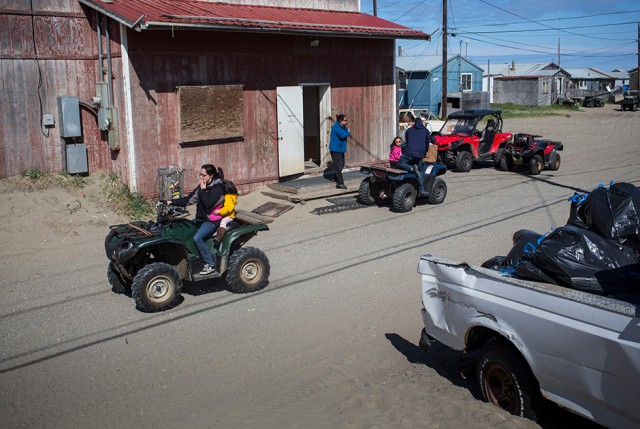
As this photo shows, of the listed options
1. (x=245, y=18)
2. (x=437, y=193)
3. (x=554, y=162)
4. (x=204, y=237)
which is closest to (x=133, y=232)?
(x=204, y=237)

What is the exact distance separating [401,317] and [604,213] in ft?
9.56

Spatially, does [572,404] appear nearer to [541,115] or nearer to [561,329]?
[561,329]

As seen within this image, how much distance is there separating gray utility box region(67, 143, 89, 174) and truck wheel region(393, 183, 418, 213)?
6.46 m

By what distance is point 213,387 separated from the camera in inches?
249

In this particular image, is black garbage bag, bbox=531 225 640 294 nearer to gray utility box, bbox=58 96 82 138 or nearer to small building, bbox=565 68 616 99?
gray utility box, bbox=58 96 82 138

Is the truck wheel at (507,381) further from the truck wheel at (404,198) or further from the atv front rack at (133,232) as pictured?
the truck wheel at (404,198)

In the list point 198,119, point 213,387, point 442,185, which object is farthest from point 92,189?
point 213,387

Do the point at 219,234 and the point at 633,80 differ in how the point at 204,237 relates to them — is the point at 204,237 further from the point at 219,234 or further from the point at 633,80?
the point at 633,80

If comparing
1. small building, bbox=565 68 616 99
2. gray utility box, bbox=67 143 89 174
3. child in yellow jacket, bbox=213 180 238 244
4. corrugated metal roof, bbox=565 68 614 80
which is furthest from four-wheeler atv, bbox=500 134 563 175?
corrugated metal roof, bbox=565 68 614 80

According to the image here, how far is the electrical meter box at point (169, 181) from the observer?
13.9m

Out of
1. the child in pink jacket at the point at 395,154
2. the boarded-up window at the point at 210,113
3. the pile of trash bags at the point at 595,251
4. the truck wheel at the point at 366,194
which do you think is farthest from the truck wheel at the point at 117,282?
the child in pink jacket at the point at 395,154

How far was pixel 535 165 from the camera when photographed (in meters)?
19.1

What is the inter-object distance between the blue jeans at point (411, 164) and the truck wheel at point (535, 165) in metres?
5.84

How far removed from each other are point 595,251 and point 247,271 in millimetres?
4896
